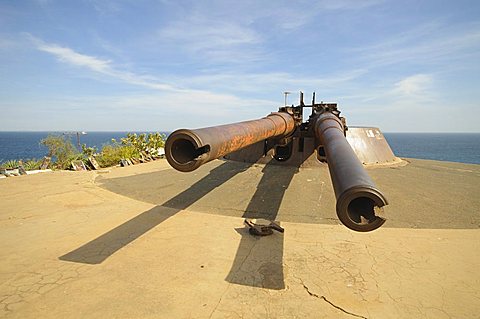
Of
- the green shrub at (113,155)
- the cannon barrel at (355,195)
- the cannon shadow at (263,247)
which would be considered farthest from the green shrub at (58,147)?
the cannon barrel at (355,195)

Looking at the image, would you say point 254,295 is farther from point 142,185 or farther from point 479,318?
point 142,185

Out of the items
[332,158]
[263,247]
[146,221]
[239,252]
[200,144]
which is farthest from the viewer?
[146,221]

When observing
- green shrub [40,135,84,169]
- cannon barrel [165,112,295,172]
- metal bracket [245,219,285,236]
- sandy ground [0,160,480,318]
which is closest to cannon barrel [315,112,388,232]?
cannon barrel [165,112,295,172]

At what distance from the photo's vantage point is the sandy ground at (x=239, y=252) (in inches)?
139

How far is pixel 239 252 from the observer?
16.3ft

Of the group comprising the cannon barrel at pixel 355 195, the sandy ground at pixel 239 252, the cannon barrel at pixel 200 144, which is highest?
the cannon barrel at pixel 200 144

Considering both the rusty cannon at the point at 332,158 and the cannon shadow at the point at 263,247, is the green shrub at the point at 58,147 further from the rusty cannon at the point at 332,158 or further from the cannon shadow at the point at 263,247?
the rusty cannon at the point at 332,158

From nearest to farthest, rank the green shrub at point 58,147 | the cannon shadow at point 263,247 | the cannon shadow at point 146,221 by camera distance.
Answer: the cannon shadow at point 263,247 < the cannon shadow at point 146,221 < the green shrub at point 58,147

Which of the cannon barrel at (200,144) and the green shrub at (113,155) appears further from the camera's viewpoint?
the green shrub at (113,155)

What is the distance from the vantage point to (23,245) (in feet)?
17.2

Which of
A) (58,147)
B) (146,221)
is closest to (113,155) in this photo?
(58,147)

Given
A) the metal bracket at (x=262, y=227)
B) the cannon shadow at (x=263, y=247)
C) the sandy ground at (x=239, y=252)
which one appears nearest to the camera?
the sandy ground at (x=239, y=252)

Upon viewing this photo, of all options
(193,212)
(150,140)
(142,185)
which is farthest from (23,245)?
(150,140)

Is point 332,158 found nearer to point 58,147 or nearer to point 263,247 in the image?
point 263,247
